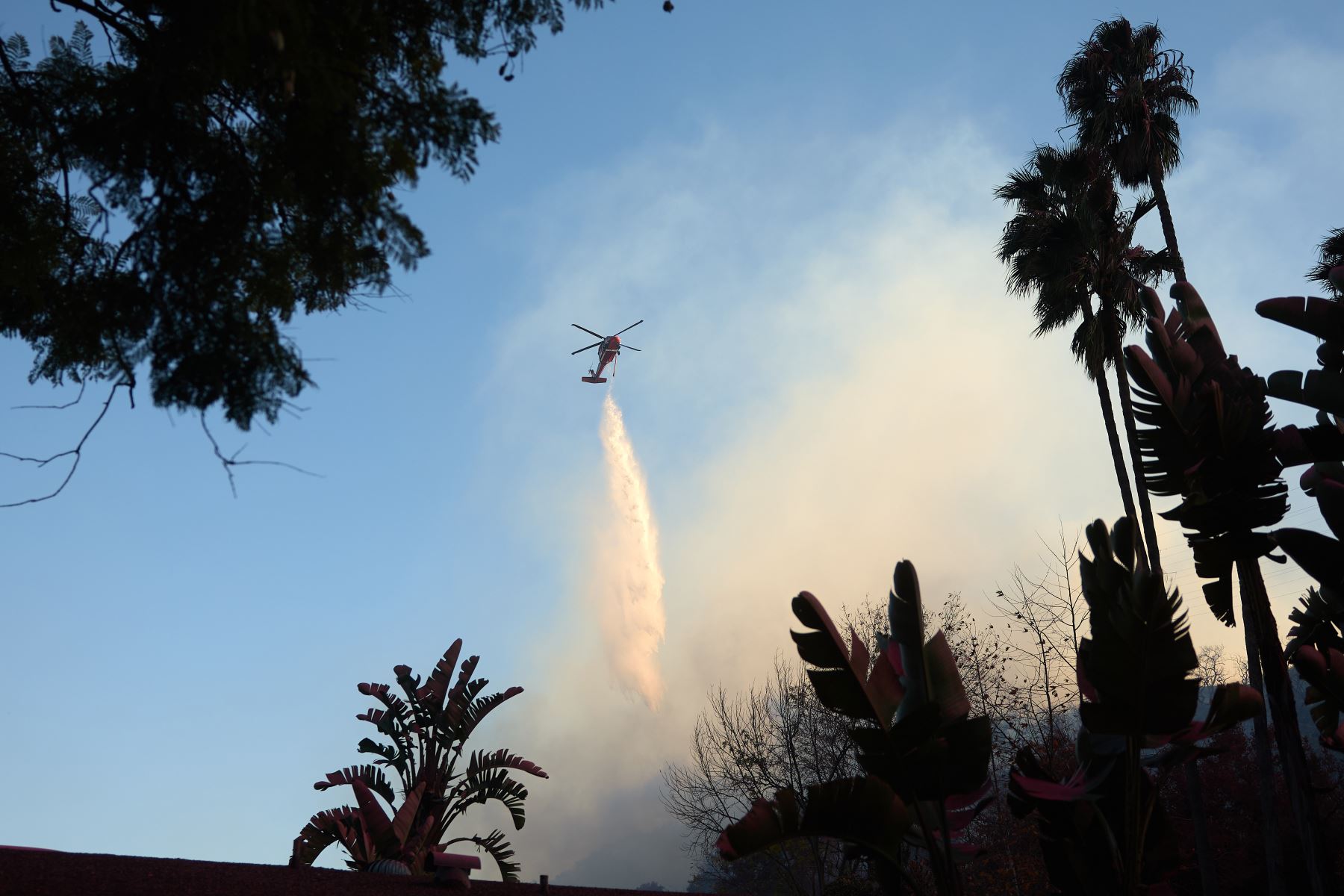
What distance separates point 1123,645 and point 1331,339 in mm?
6320

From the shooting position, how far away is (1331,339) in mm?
12531

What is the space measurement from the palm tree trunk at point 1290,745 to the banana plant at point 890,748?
12.7 ft

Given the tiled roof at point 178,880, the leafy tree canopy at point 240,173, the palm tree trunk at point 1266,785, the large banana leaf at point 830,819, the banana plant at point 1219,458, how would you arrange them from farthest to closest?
the palm tree trunk at point 1266,785 → the banana plant at point 1219,458 → the tiled roof at point 178,880 → the large banana leaf at point 830,819 → the leafy tree canopy at point 240,173

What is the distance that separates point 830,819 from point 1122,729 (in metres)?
2.88

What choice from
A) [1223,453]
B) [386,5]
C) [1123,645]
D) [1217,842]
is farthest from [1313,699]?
[1217,842]

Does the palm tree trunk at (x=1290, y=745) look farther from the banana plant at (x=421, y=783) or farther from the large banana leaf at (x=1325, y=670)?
the banana plant at (x=421, y=783)

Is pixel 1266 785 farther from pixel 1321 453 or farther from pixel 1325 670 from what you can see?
pixel 1321 453

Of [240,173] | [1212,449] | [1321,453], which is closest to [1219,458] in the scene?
[1212,449]

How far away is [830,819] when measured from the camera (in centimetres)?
895

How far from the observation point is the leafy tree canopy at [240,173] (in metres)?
6.74

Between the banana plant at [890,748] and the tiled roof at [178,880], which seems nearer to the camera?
the banana plant at [890,748]

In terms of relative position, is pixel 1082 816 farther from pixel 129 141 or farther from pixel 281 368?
pixel 129 141

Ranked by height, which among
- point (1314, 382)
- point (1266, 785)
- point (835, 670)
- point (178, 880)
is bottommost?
point (1266, 785)

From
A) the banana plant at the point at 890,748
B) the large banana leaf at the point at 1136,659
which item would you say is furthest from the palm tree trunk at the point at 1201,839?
the banana plant at the point at 890,748
